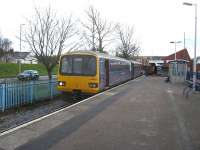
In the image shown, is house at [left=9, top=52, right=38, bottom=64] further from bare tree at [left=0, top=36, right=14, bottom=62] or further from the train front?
the train front

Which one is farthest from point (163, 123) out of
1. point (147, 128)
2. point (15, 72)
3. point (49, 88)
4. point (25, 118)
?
point (15, 72)

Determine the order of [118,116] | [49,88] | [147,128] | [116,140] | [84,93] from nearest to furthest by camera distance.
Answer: [116,140], [147,128], [118,116], [84,93], [49,88]

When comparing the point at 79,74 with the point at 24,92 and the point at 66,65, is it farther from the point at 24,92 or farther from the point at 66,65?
the point at 24,92

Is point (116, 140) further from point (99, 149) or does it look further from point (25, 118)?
point (25, 118)

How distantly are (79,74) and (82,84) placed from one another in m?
0.56

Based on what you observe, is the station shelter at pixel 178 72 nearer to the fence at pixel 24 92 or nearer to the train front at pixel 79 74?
the fence at pixel 24 92

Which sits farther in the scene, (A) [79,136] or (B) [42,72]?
(B) [42,72]

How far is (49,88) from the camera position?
20.9 metres

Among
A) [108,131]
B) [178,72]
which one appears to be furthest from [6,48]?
[108,131]

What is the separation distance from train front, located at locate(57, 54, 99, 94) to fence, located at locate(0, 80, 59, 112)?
114 cm

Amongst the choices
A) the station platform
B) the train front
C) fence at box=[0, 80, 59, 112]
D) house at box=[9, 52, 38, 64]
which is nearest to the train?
the train front

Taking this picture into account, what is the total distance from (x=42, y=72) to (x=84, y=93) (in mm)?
51616

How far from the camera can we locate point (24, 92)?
17281 mm

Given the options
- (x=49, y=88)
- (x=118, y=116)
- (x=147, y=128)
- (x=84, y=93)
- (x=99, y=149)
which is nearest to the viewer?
(x=99, y=149)
